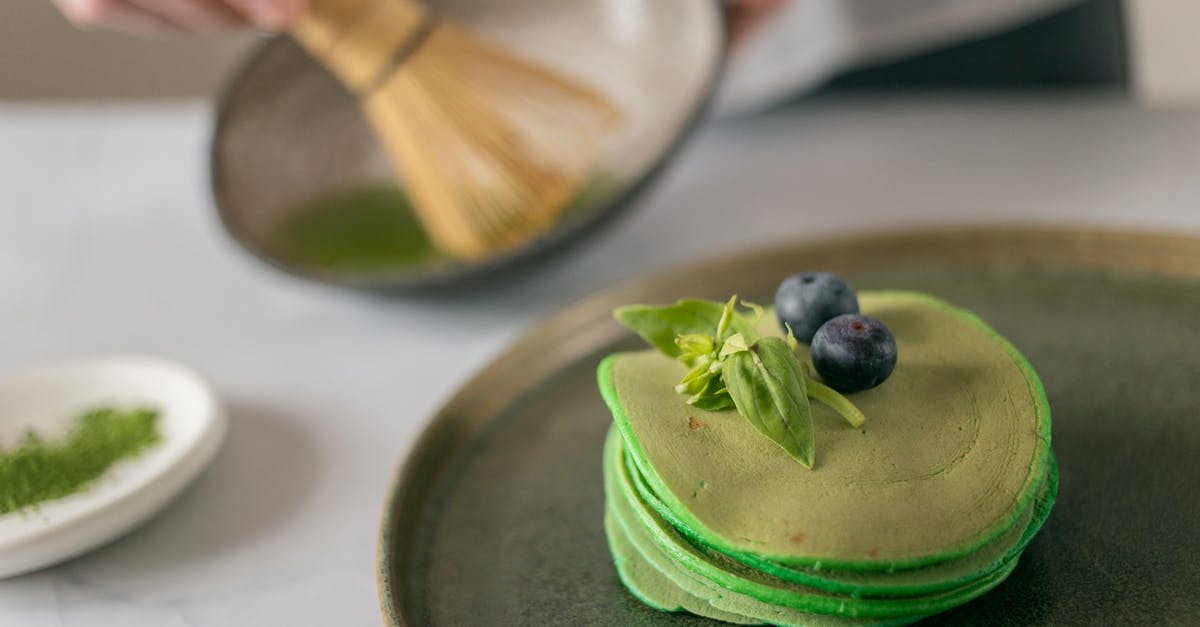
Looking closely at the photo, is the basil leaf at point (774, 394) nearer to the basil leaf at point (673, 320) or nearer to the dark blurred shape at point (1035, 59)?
the basil leaf at point (673, 320)

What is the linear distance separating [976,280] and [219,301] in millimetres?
870

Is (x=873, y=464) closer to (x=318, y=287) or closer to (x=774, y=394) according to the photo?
(x=774, y=394)

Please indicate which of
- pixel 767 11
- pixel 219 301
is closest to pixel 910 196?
pixel 767 11

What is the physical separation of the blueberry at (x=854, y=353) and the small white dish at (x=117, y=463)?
1.75 ft

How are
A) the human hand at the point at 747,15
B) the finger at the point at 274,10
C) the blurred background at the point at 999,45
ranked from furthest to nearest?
the blurred background at the point at 999,45
the human hand at the point at 747,15
the finger at the point at 274,10

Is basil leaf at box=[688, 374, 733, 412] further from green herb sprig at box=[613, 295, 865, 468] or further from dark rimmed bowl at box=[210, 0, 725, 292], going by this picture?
dark rimmed bowl at box=[210, 0, 725, 292]

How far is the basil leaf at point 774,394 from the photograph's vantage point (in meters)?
0.70

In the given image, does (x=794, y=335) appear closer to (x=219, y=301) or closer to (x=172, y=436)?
(x=172, y=436)

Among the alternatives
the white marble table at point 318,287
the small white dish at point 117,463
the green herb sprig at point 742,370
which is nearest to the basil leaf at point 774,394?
the green herb sprig at point 742,370

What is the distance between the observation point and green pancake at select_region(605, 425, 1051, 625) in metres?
0.67

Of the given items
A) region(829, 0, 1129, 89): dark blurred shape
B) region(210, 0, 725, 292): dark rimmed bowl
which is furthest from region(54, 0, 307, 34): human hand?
region(829, 0, 1129, 89): dark blurred shape

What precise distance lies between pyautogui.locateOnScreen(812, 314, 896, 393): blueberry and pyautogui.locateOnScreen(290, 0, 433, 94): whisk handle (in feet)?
2.03

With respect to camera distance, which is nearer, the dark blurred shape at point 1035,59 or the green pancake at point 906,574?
the green pancake at point 906,574

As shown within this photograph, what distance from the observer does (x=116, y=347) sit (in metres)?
1.27
